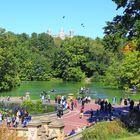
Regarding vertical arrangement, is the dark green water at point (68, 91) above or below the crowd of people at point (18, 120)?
above

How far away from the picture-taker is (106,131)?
86.5 feet

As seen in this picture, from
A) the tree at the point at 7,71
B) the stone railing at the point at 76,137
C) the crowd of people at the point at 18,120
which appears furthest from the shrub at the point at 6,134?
the tree at the point at 7,71

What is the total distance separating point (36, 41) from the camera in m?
156

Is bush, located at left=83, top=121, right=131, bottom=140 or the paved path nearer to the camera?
bush, located at left=83, top=121, right=131, bottom=140

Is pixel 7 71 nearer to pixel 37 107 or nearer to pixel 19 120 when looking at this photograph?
pixel 37 107

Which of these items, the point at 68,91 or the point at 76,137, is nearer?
the point at 76,137

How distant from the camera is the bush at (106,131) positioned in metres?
25.6

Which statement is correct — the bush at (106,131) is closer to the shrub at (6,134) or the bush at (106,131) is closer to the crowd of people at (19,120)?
the crowd of people at (19,120)

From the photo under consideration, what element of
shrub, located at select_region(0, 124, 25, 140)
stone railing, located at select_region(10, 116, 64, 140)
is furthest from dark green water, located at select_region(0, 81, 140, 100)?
shrub, located at select_region(0, 124, 25, 140)

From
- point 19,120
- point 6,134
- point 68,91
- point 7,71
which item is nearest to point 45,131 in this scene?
point 6,134

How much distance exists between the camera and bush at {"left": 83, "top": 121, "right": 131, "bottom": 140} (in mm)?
25609

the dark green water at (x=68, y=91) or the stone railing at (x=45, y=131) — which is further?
the dark green water at (x=68, y=91)

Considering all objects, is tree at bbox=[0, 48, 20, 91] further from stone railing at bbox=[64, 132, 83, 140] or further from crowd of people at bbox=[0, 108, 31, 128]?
stone railing at bbox=[64, 132, 83, 140]

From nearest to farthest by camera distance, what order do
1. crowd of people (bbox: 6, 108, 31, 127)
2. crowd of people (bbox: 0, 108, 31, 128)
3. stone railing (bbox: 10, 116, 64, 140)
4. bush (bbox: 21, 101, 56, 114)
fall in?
stone railing (bbox: 10, 116, 64, 140) → crowd of people (bbox: 0, 108, 31, 128) → crowd of people (bbox: 6, 108, 31, 127) → bush (bbox: 21, 101, 56, 114)
